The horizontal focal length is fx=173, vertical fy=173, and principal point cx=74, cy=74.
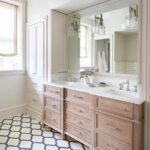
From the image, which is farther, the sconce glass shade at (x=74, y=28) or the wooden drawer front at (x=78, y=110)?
the sconce glass shade at (x=74, y=28)

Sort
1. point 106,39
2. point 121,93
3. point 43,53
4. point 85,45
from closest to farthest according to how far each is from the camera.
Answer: point 121,93 → point 106,39 → point 85,45 → point 43,53

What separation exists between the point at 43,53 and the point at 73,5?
1038 mm

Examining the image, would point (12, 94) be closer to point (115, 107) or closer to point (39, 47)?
point (39, 47)

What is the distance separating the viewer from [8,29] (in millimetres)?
3709

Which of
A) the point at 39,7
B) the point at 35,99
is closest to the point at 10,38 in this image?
the point at 39,7

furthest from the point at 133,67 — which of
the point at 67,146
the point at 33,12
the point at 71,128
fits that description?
the point at 33,12

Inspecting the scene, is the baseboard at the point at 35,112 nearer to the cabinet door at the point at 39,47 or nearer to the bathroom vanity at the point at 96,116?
the bathroom vanity at the point at 96,116

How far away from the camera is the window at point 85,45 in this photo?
3078mm

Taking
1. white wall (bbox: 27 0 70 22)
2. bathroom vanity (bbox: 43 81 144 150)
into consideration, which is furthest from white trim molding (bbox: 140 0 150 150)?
white wall (bbox: 27 0 70 22)

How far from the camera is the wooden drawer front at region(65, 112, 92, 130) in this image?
2311 mm

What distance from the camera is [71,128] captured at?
8.48 feet

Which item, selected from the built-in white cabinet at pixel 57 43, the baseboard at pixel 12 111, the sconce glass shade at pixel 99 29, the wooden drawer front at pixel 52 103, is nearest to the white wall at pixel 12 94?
the baseboard at pixel 12 111

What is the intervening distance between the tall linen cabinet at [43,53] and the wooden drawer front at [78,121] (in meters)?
0.86

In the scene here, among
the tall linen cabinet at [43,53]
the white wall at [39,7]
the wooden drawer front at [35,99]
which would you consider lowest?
the wooden drawer front at [35,99]
